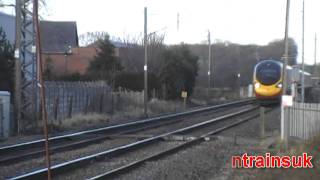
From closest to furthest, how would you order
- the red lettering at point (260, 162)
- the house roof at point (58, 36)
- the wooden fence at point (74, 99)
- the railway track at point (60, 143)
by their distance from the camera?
the red lettering at point (260, 162), the railway track at point (60, 143), the wooden fence at point (74, 99), the house roof at point (58, 36)

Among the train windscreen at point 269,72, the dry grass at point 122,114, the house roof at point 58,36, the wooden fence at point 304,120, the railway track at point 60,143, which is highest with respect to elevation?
the house roof at point 58,36

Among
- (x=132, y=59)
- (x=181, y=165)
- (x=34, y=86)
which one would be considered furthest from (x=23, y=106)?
(x=132, y=59)

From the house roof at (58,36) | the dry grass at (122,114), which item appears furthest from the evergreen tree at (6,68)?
the house roof at (58,36)

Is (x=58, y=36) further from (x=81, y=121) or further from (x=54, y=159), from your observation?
(x=54, y=159)

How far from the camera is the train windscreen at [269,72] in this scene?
4138 cm

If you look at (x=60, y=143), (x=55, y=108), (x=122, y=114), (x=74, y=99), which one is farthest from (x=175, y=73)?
(x=60, y=143)

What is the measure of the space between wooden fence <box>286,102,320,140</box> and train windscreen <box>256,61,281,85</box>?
666 inches

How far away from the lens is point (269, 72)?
41.6 m

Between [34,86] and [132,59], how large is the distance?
43.7 metres

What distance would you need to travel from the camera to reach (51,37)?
83875mm

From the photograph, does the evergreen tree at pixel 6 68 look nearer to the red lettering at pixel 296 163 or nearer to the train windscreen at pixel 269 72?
the train windscreen at pixel 269 72

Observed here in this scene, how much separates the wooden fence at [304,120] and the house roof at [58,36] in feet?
191

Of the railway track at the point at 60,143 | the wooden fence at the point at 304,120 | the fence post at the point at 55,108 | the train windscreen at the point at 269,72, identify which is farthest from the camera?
the train windscreen at the point at 269,72

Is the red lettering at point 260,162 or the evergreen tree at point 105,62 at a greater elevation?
the evergreen tree at point 105,62
